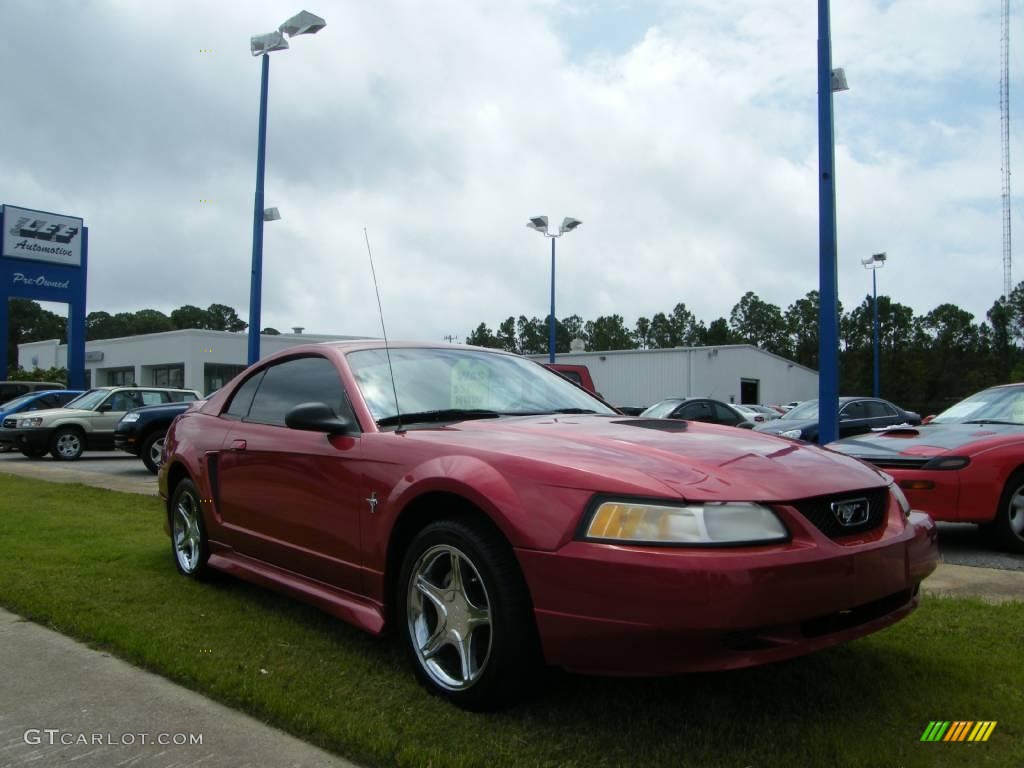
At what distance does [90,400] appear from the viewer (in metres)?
17.9

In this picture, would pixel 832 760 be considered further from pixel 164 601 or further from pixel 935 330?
pixel 935 330

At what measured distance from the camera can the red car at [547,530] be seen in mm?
2533

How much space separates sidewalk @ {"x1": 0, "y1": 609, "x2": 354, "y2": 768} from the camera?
2.70 m

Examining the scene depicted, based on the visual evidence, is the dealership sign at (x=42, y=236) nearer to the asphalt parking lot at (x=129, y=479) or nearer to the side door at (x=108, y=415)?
the asphalt parking lot at (x=129, y=479)

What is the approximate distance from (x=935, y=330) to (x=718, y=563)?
10699 cm

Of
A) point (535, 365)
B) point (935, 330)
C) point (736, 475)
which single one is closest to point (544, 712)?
point (736, 475)

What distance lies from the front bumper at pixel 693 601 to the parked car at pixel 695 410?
14123mm

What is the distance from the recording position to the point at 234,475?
177 inches

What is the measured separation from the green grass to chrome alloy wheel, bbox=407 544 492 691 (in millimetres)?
138

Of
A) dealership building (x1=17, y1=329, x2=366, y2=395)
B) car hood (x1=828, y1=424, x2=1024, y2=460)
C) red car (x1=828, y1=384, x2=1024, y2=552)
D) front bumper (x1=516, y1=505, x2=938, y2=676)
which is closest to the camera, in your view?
front bumper (x1=516, y1=505, x2=938, y2=676)

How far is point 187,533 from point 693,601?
3691mm

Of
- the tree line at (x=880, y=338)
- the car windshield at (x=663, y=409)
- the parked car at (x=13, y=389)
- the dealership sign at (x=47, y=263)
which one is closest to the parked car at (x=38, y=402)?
the parked car at (x=13, y=389)

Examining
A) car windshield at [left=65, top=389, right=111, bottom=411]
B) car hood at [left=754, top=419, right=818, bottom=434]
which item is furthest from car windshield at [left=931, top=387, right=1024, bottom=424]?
car windshield at [left=65, top=389, right=111, bottom=411]

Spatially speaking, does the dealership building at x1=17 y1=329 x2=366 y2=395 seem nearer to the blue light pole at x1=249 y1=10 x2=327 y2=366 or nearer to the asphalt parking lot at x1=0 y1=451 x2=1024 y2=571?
the asphalt parking lot at x1=0 y1=451 x2=1024 y2=571
